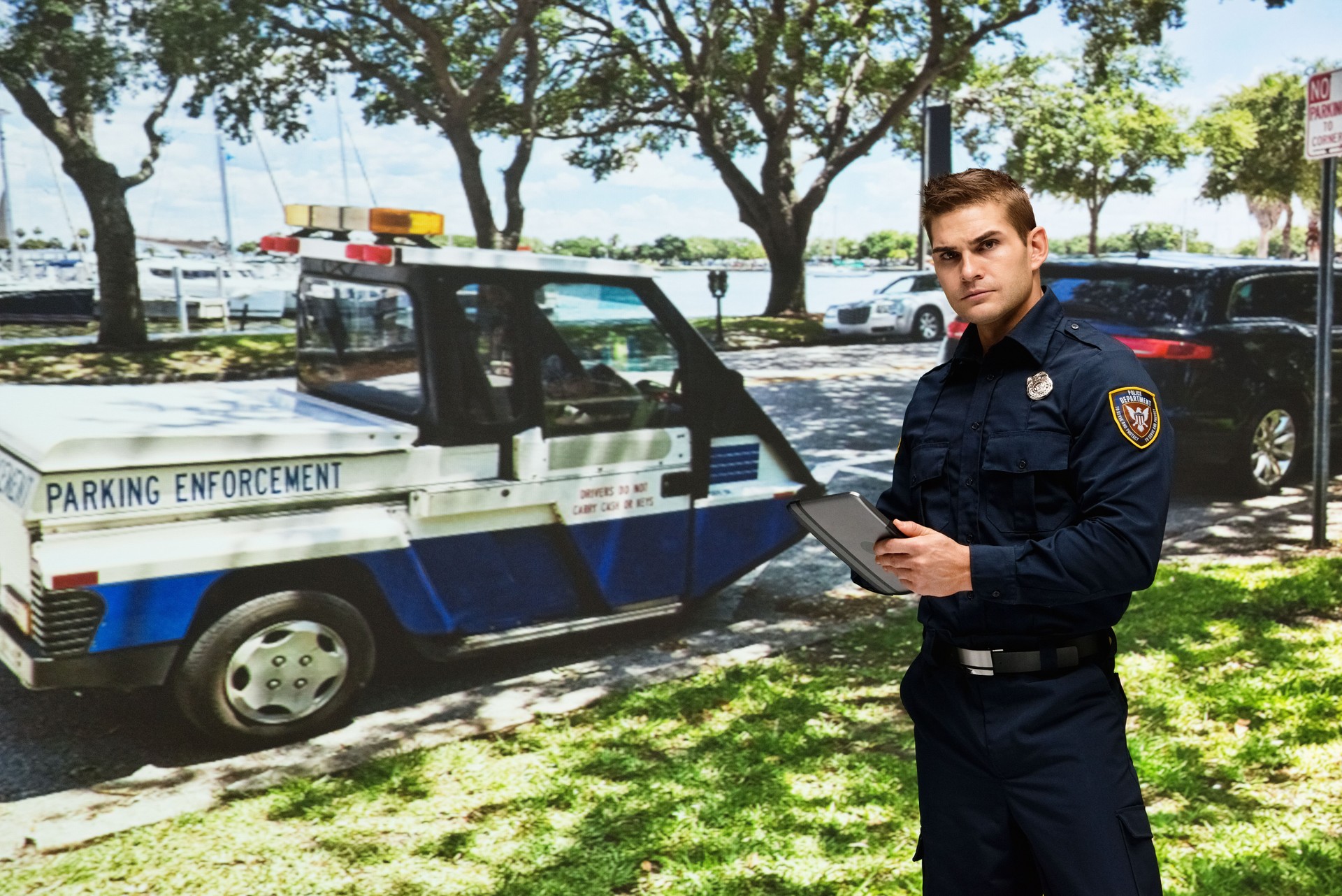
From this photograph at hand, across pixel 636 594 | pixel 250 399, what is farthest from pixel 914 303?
pixel 250 399

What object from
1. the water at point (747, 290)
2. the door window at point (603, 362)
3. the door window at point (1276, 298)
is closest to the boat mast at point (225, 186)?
the door window at point (603, 362)

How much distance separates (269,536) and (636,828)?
1.49 meters

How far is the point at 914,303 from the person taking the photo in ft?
23.5

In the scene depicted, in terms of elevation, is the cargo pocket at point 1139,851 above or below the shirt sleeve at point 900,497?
below

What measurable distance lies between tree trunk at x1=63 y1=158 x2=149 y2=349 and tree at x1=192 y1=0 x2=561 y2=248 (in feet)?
1.38

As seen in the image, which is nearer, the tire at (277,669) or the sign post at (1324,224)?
the tire at (277,669)

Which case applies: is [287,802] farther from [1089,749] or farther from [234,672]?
[1089,749]

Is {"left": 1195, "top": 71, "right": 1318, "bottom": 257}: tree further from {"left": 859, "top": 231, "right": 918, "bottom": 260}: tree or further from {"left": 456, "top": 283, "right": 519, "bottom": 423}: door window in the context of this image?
{"left": 456, "top": 283, "right": 519, "bottom": 423}: door window

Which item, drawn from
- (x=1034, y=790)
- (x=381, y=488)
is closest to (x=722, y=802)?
(x=381, y=488)

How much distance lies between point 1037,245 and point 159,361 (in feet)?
10.6

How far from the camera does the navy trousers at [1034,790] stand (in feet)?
5.96

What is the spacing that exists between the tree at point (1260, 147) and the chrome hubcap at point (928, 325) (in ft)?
6.39

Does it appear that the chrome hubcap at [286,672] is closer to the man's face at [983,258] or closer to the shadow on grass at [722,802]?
the shadow on grass at [722,802]

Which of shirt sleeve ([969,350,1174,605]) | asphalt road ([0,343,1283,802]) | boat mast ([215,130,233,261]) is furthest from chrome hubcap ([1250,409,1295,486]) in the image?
shirt sleeve ([969,350,1174,605])
